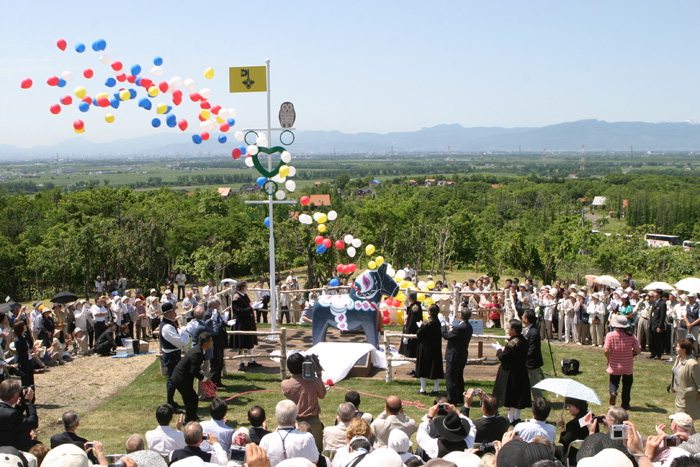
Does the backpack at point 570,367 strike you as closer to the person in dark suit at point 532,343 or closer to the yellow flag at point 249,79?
the person in dark suit at point 532,343

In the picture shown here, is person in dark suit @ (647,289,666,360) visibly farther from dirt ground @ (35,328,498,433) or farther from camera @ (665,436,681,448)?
camera @ (665,436,681,448)

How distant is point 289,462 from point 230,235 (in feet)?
134

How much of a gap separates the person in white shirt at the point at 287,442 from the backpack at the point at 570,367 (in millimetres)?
7989

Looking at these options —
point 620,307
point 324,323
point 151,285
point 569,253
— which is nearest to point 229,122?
point 324,323

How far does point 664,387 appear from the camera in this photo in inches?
460

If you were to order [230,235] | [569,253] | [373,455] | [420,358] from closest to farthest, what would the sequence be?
[373,455] → [420,358] → [569,253] → [230,235]

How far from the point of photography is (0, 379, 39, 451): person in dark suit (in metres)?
6.59

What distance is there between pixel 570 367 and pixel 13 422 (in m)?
10.2

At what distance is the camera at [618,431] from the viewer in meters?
5.75

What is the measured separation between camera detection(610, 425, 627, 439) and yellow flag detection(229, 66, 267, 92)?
1160 centimetres

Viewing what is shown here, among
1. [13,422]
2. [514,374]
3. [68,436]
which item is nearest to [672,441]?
[514,374]

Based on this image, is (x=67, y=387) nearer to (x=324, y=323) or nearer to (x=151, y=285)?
(x=324, y=323)

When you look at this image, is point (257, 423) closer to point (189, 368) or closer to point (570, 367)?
point (189, 368)

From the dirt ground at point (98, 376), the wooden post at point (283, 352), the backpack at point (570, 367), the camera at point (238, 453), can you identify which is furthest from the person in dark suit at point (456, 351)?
the camera at point (238, 453)
